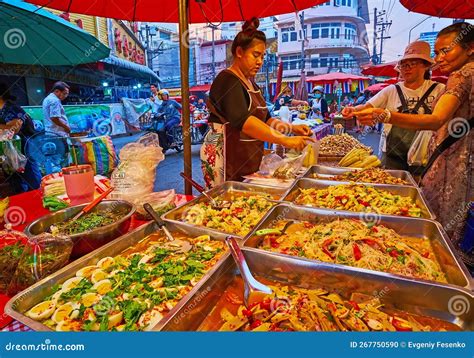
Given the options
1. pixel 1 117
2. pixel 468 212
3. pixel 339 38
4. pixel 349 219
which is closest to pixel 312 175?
pixel 349 219

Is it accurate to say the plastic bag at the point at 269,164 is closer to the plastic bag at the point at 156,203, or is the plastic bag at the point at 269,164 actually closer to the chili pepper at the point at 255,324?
the plastic bag at the point at 156,203

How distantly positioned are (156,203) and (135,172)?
252mm

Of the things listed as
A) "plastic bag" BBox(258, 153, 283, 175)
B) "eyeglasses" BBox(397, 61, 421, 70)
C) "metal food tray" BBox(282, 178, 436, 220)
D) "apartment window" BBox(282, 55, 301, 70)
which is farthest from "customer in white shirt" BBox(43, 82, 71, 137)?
"apartment window" BBox(282, 55, 301, 70)

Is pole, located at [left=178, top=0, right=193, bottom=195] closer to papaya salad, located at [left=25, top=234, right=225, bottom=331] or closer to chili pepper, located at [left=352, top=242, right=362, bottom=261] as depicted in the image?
papaya salad, located at [left=25, top=234, right=225, bottom=331]

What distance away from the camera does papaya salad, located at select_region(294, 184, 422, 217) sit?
6.20ft

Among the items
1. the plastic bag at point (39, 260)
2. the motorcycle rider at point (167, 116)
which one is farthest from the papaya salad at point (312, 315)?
the motorcycle rider at point (167, 116)

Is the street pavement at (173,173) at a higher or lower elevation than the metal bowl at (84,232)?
lower

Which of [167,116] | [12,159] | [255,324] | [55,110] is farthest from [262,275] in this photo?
[167,116]

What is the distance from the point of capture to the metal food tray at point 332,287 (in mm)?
1021

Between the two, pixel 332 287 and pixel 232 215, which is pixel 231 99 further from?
pixel 332 287

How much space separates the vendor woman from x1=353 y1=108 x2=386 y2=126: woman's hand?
46 cm

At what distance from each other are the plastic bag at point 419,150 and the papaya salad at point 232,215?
7.12 ft

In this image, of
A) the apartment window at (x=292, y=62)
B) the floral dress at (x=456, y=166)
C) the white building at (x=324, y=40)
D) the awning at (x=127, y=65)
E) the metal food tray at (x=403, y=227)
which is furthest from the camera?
the apartment window at (x=292, y=62)

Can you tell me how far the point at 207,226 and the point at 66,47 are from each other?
402cm
